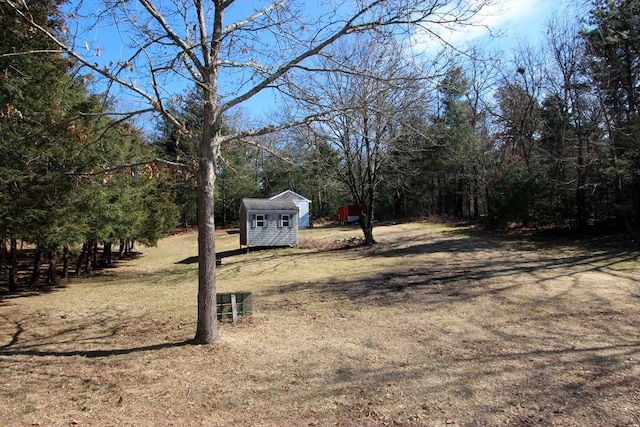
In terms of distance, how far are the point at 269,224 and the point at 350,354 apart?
1751cm

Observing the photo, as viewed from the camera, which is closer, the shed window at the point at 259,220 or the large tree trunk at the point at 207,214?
the large tree trunk at the point at 207,214

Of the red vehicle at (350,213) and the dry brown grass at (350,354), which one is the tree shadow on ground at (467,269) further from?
the red vehicle at (350,213)

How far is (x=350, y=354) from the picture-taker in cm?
561

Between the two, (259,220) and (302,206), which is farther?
(302,206)

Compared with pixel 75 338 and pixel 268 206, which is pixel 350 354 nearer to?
pixel 75 338

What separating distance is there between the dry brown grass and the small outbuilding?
35.0 ft

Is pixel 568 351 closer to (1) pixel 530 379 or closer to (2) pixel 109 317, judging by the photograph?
(1) pixel 530 379

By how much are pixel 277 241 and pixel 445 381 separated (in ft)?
61.2

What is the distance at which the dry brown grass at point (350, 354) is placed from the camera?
12.9 ft

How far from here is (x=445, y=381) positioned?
4539 millimetres

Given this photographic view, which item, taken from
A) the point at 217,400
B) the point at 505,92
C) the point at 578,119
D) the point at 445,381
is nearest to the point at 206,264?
the point at 217,400

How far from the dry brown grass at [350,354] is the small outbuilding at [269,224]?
35.0 ft

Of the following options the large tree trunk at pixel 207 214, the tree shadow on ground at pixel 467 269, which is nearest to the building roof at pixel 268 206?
the tree shadow on ground at pixel 467 269

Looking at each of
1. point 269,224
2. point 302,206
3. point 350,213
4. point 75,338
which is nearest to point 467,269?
point 75,338
